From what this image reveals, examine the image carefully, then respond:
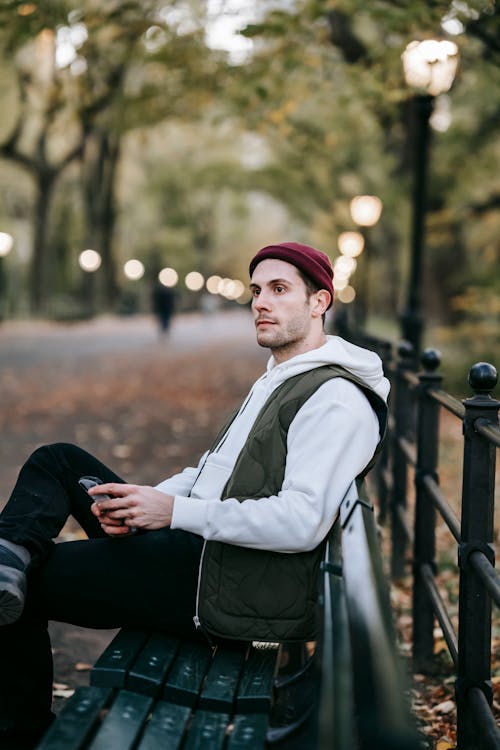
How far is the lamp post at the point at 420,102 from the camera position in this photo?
1033 cm

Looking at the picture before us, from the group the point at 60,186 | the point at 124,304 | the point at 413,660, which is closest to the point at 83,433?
the point at 413,660

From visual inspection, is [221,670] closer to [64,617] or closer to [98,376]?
[64,617]

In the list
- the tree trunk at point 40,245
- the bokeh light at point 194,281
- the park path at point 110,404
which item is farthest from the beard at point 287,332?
the bokeh light at point 194,281

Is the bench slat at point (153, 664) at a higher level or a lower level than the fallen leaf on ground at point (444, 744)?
higher

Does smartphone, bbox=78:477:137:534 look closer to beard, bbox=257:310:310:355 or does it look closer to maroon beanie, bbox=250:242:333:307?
beard, bbox=257:310:310:355

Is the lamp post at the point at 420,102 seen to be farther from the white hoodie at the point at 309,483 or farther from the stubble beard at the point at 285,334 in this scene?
the white hoodie at the point at 309,483

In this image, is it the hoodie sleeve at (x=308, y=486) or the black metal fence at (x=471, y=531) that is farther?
the black metal fence at (x=471, y=531)

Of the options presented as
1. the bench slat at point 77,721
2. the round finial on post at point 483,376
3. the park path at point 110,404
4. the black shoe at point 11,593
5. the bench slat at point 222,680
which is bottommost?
the park path at point 110,404

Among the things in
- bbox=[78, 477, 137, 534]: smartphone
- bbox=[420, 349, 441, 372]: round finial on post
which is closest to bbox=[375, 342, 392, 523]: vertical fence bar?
bbox=[420, 349, 441, 372]: round finial on post

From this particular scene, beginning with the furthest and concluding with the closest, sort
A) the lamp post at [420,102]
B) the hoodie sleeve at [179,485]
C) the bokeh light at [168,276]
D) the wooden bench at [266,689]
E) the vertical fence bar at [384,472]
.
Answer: the bokeh light at [168,276], the lamp post at [420,102], the vertical fence bar at [384,472], the hoodie sleeve at [179,485], the wooden bench at [266,689]

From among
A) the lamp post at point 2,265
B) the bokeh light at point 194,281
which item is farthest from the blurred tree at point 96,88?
the bokeh light at point 194,281

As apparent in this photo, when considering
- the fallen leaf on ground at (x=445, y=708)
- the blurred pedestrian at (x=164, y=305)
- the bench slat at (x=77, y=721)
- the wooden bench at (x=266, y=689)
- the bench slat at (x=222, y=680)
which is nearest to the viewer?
the wooden bench at (x=266, y=689)

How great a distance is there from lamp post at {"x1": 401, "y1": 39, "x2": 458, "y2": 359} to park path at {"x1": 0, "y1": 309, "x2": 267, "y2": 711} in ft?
9.26

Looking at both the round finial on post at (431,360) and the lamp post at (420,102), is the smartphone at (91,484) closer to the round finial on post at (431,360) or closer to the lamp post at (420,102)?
the round finial on post at (431,360)
